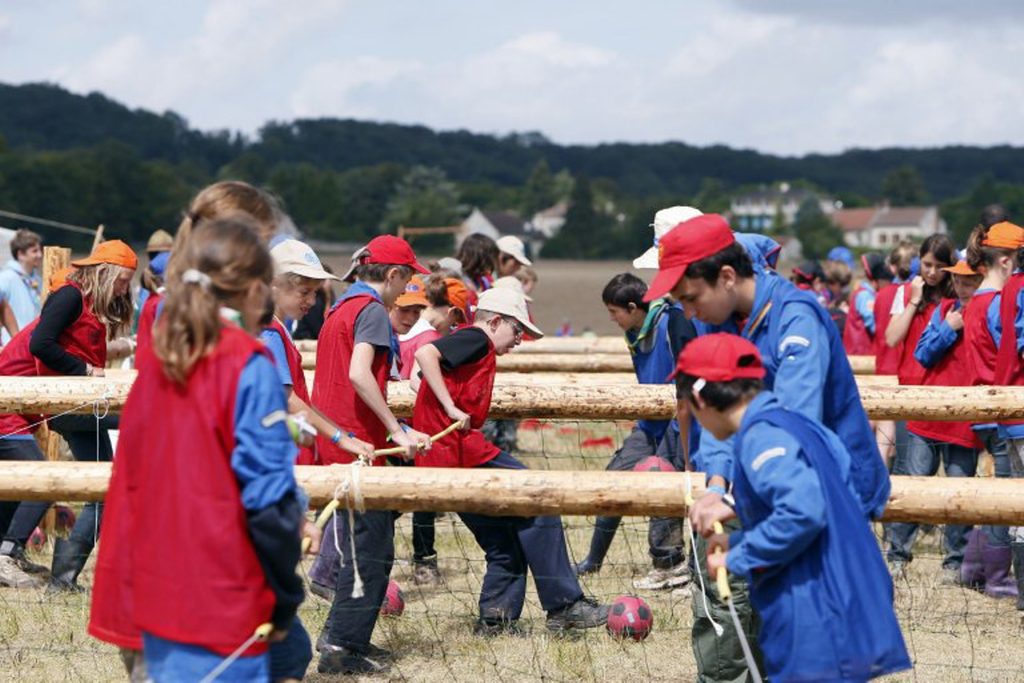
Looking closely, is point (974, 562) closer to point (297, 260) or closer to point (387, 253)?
point (387, 253)

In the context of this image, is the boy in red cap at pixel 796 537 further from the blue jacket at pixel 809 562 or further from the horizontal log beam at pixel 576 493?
the horizontal log beam at pixel 576 493

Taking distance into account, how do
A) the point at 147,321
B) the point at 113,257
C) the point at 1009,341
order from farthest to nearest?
the point at 113,257 → the point at 1009,341 → the point at 147,321

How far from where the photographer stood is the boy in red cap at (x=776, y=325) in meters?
4.14

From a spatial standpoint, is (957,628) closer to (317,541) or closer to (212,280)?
(317,541)

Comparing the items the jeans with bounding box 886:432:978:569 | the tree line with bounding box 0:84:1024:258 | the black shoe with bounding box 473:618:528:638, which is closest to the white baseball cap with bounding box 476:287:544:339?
the black shoe with bounding box 473:618:528:638

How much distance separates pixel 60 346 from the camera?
24.0ft

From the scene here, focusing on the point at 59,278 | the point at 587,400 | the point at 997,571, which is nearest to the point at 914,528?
the point at 997,571

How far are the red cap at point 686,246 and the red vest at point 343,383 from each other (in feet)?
7.33

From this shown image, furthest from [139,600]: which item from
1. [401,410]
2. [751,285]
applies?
[401,410]

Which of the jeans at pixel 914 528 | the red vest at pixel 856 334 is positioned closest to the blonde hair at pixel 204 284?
the jeans at pixel 914 528

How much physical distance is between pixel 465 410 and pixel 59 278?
3.50 metres

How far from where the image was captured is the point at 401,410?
24.2 ft

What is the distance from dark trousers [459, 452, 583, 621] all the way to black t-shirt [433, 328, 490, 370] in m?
0.52

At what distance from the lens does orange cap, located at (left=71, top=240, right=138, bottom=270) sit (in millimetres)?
7320
